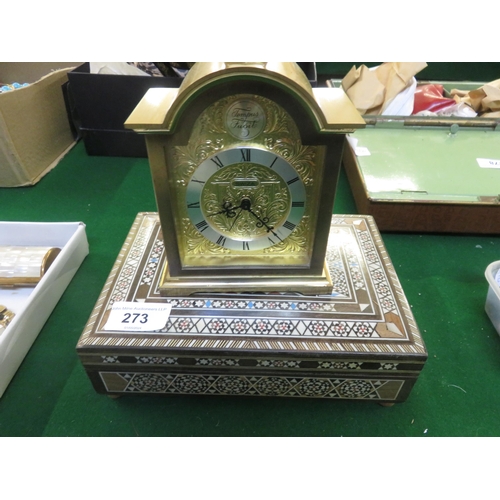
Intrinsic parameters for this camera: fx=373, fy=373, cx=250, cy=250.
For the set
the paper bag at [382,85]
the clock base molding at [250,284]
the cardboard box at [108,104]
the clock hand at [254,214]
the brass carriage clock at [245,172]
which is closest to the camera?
the brass carriage clock at [245,172]

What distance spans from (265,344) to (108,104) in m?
1.91

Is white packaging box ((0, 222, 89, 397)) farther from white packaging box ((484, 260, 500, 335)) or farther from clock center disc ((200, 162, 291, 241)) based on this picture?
white packaging box ((484, 260, 500, 335))

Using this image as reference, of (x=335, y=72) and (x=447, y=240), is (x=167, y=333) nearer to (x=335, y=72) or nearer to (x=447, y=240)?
(x=447, y=240)

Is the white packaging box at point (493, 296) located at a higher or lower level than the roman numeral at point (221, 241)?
lower

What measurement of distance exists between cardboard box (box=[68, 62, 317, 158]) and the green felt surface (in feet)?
3.07

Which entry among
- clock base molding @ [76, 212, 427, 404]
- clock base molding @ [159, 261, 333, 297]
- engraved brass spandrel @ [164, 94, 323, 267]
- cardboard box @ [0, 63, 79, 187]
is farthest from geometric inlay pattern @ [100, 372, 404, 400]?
cardboard box @ [0, 63, 79, 187]

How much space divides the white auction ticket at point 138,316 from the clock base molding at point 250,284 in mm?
65

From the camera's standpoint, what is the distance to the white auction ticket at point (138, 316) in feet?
3.65

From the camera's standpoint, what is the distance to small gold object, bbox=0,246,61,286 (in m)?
1.51

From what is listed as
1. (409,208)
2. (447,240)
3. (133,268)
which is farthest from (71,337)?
(447,240)

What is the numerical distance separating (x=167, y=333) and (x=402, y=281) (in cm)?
108

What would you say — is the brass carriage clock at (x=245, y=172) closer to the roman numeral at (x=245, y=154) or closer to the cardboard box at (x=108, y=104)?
the roman numeral at (x=245, y=154)

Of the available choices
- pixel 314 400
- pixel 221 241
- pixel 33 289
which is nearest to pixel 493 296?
pixel 314 400

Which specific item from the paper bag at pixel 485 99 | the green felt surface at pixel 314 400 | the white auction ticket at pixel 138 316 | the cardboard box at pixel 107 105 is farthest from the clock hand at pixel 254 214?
the paper bag at pixel 485 99
